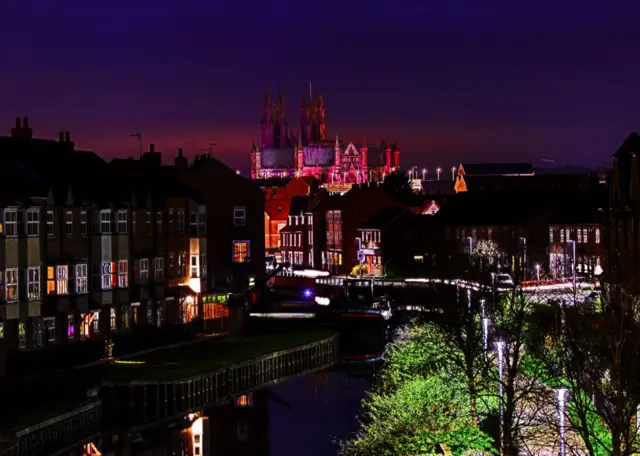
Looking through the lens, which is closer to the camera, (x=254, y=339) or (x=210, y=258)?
(x=254, y=339)

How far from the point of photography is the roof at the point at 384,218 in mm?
123312

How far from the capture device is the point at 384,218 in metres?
125

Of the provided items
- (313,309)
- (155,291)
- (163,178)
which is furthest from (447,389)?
(313,309)

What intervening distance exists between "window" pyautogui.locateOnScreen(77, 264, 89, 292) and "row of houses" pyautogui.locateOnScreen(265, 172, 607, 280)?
104ft

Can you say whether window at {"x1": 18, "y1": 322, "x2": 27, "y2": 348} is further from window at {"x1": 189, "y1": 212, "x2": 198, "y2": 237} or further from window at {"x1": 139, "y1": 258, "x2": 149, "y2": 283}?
window at {"x1": 189, "y1": 212, "x2": 198, "y2": 237}

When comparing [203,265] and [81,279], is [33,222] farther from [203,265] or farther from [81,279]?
[203,265]

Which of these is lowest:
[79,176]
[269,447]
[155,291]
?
[269,447]

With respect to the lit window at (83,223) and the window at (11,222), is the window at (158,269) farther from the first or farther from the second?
the window at (11,222)

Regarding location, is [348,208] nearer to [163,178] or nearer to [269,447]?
[163,178]

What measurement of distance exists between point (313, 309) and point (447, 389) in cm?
5223

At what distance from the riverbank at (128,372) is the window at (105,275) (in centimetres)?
360

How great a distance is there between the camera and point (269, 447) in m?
48.4

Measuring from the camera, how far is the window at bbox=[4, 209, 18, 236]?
5381 centimetres

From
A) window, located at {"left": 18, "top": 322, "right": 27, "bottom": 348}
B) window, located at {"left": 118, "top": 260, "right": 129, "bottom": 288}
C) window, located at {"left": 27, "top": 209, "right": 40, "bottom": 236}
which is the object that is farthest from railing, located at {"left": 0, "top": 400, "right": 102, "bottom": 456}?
window, located at {"left": 118, "top": 260, "right": 129, "bottom": 288}
